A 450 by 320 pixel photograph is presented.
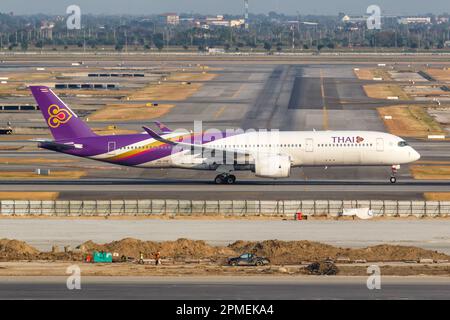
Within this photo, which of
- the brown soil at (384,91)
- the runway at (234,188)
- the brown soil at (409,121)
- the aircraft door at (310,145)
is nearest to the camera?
the runway at (234,188)

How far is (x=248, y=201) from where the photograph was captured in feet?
257

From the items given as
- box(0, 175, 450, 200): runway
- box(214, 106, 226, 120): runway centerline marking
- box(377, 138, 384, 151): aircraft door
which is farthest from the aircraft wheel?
box(214, 106, 226, 120): runway centerline marking

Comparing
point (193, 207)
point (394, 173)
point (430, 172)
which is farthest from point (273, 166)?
point (430, 172)

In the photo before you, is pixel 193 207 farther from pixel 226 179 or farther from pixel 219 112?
pixel 219 112

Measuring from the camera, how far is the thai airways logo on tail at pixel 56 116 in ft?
297

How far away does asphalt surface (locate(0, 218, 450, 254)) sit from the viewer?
69.3m

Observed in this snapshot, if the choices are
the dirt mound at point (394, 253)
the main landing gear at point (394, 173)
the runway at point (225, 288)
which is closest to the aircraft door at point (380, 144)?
the main landing gear at point (394, 173)

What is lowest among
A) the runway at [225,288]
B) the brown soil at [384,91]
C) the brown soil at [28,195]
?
the runway at [225,288]

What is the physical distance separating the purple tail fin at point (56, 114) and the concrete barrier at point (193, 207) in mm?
13436

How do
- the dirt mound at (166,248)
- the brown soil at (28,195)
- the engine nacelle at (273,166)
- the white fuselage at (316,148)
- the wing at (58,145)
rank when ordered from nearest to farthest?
the dirt mound at (166,248), the brown soil at (28,195), the engine nacelle at (273,166), the white fuselage at (316,148), the wing at (58,145)

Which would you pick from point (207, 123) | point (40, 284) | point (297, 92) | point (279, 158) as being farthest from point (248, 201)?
point (297, 92)

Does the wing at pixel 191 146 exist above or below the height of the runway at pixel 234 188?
above

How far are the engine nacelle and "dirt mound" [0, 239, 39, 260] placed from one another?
2714 cm

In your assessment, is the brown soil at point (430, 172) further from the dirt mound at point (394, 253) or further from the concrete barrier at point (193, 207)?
the dirt mound at point (394, 253)
